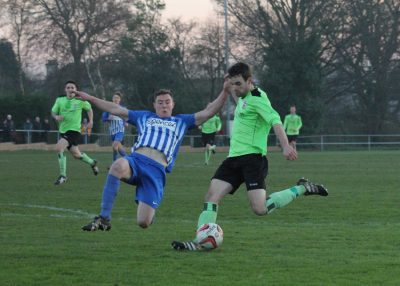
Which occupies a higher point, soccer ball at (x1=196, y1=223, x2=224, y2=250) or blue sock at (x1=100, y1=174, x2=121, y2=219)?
blue sock at (x1=100, y1=174, x2=121, y2=219)

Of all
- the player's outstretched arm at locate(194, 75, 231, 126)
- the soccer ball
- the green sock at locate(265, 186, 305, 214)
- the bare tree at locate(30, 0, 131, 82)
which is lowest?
the soccer ball

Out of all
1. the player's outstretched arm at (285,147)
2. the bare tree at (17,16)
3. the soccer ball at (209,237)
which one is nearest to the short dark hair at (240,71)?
the player's outstretched arm at (285,147)

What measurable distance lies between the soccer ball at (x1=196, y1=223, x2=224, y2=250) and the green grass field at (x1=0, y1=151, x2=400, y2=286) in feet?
0.30

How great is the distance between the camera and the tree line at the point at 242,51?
53.7 metres

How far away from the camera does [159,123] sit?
Result: 9273 millimetres

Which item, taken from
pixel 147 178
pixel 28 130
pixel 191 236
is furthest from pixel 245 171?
pixel 28 130

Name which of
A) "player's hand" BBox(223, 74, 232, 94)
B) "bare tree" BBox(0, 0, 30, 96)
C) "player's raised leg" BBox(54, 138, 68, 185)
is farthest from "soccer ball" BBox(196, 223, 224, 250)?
"bare tree" BBox(0, 0, 30, 96)

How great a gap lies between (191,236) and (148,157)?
1221 mm

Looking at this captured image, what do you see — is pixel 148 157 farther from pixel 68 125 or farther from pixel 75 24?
pixel 75 24

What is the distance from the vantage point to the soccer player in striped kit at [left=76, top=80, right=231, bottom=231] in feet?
29.2

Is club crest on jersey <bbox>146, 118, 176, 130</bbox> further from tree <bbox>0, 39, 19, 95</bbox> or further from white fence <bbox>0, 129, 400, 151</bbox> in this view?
tree <bbox>0, 39, 19, 95</bbox>

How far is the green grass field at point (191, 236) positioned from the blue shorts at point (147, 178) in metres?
0.48

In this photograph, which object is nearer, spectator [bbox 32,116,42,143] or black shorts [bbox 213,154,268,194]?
black shorts [bbox 213,154,268,194]

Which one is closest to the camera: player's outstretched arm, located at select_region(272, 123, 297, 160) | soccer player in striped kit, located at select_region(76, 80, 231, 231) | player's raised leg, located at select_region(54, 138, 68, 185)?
player's outstretched arm, located at select_region(272, 123, 297, 160)
